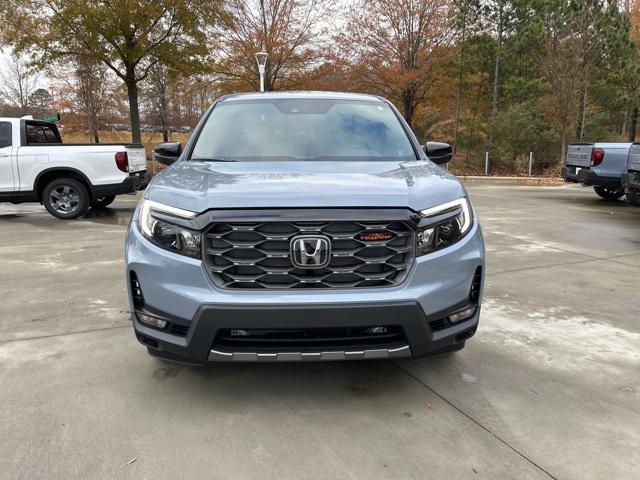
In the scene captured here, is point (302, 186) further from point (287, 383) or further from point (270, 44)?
point (270, 44)

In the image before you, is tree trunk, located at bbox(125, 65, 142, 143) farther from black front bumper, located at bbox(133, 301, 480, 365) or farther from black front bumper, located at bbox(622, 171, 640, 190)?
black front bumper, located at bbox(133, 301, 480, 365)

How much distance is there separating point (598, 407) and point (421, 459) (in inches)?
46.1

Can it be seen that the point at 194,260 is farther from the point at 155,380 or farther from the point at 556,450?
the point at 556,450

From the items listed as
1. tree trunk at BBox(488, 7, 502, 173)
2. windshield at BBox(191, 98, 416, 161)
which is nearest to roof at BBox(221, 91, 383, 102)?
windshield at BBox(191, 98, 416, 161)

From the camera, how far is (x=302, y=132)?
154 inches

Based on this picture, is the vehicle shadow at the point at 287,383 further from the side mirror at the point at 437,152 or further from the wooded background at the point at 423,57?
the wooded background at the point at 423,57

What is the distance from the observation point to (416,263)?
8.59ft

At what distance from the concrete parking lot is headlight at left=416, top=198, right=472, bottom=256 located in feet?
3.01

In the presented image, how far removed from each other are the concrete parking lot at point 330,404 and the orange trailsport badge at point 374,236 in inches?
37.7

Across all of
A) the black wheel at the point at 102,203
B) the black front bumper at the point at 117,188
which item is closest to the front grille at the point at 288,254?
the black front bumper at the point at 117,188

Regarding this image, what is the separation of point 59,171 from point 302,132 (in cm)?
720

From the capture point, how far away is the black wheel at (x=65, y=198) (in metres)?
9.39

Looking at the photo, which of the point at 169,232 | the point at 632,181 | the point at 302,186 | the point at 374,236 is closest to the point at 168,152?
the point at 169,232

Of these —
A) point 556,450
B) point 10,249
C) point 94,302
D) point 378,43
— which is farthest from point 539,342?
point 378,43
